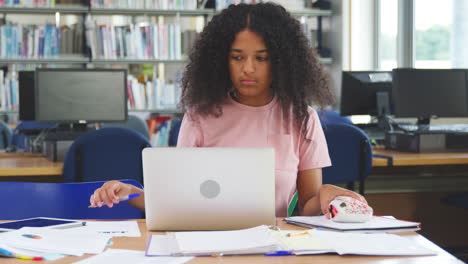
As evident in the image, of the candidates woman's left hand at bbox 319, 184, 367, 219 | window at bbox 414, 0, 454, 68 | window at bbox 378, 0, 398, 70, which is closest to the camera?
woman's left hand at bbox 319, 184, 367, 219

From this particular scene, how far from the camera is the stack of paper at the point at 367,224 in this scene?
1348mm

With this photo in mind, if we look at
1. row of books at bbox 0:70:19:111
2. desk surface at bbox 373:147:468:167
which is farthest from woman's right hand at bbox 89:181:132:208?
row of books at bbox 0:70:19:111

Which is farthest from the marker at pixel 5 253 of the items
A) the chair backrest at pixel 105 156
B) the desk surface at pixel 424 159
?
the desk surface at pixel 424 159

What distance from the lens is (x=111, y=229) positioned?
1402mm

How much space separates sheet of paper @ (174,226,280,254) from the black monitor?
7.67 ft

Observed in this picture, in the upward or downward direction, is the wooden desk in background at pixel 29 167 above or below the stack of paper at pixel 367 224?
below

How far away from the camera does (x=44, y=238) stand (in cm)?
127

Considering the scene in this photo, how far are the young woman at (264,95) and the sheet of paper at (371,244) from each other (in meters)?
0.46

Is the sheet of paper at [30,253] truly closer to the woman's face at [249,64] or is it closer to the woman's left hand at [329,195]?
the woman's left hand at [329,195]

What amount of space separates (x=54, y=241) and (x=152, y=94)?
3808mm

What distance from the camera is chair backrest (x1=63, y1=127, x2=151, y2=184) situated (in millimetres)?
2934

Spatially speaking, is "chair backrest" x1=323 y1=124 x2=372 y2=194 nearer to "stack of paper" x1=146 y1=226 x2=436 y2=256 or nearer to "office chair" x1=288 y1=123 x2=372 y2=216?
"office chair" x1=288 y1=123 x2=372 y2=216

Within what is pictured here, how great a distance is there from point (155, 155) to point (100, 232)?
23 cm

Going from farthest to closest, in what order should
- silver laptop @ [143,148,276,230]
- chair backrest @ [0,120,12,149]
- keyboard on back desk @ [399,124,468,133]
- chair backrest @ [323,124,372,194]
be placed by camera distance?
chair backrest @ [0,120,12,149] → keyboard on back desk @ [399,124,468,133] → chair backrest @ [323,124,372,194] → silver laptop @ [143,148,276,230]
